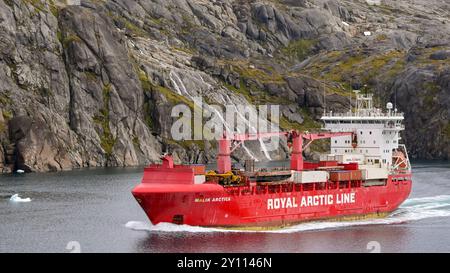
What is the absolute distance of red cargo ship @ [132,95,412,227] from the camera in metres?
78.4

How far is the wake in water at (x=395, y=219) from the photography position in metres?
78.6

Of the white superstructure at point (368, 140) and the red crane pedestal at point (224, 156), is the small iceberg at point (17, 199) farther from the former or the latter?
the white superstructure at point (368, 140)

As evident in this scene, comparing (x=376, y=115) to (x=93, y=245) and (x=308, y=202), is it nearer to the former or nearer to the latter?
(x=308, y=202)

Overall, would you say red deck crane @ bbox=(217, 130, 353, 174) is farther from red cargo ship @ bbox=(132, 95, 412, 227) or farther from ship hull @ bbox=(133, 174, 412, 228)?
ship hull @ bbox=(133, 174, 412, 228)

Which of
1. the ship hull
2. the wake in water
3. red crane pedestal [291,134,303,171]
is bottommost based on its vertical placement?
the wake in water

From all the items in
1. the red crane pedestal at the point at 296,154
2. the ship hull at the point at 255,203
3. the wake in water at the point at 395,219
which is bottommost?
the wake in water at the point at 395,219

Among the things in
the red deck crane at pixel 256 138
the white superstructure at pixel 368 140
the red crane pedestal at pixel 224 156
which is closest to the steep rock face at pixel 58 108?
the white superstructure at pixel 368 140

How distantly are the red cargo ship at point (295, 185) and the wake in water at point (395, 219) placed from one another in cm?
83

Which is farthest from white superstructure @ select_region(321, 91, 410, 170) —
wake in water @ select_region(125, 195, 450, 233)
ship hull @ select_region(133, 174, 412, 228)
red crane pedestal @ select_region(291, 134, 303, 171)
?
red crane pedestal @ select_region(291, 134, 303, 171)

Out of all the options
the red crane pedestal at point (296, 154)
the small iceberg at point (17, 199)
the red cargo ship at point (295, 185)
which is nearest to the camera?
the red cargo ship at point (295, 185)

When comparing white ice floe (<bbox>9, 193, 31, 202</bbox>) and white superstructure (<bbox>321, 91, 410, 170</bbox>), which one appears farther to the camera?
white ice floe (<bbox>9, 193, 31, 202</bbox>)

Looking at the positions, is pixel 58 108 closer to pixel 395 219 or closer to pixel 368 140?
pixel 368 140

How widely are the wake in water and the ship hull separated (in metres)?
0.78
